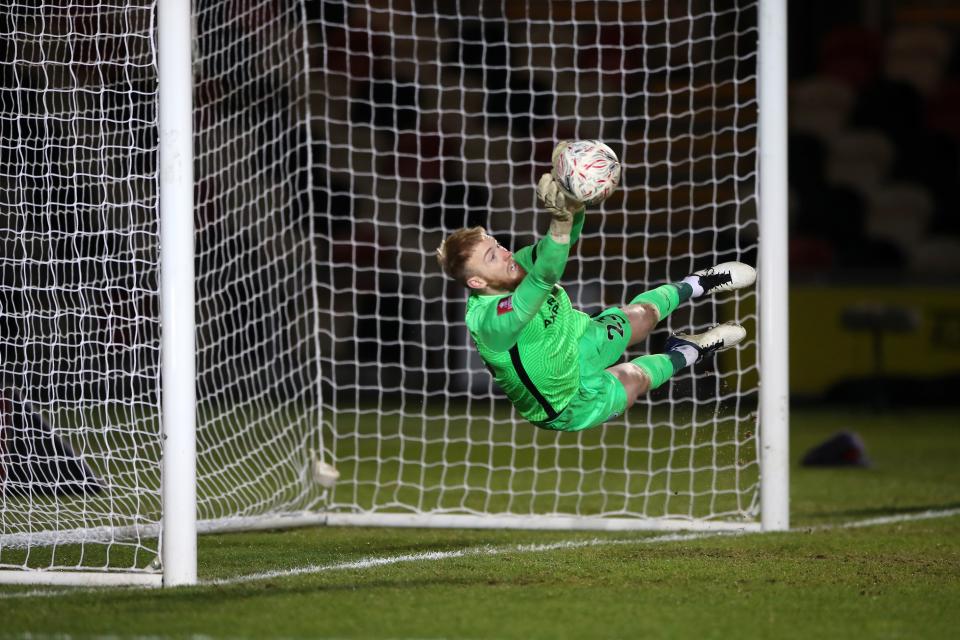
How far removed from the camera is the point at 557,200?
14.9 ft

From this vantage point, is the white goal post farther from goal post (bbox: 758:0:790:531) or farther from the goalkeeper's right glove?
the goalkeeper's right glove

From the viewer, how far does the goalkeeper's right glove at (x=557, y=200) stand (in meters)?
4.53

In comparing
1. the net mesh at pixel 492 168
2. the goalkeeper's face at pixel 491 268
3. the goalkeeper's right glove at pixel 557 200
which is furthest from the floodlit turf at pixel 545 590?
the net mesh at pixel 492 168

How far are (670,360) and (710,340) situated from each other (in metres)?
0.24

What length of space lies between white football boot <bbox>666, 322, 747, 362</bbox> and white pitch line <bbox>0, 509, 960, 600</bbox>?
908 millimetres

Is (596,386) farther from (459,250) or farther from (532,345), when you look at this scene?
(459,250)

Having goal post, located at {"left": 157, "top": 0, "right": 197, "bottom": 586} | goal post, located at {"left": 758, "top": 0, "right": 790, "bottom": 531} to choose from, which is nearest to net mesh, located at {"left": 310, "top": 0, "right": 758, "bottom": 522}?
goal post, located at {"left": 758, "top": 0, "right": 790, "bottom": 531}

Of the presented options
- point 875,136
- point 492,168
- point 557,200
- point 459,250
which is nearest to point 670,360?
point 459,250

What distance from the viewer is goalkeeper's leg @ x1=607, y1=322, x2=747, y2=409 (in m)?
5.43

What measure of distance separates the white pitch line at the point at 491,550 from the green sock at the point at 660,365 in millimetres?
851

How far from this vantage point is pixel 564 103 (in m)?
14.8

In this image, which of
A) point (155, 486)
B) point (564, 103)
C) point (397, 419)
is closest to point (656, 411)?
point (397, 419)

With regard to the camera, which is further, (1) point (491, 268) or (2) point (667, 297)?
(2) point (667, 297)

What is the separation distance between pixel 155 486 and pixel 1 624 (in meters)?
3.48
